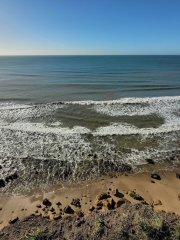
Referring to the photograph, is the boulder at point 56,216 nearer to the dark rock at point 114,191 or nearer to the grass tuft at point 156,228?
the dark rock at point 114,191

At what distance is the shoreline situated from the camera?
5.80 m

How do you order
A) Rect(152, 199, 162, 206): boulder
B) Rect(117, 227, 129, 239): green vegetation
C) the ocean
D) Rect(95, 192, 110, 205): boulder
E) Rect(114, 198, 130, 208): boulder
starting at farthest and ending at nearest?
1. the ocean
2. Rect(95, 192, 110, 205): boulder
3. Rect(152, 199, 162, 206): boulder
4. Rect(114, 198, 130, 208): boulder
5. Rect(117, 227, 129, 239): green vegetation

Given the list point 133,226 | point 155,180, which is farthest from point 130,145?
point 133,226

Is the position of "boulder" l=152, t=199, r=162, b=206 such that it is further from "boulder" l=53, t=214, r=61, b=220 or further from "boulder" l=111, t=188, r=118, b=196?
"boulder" l=53, t=214, r=61, b=220

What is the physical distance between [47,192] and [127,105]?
1317 centimetres

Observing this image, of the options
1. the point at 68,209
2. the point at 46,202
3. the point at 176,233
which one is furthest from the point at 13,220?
the point at 176,233

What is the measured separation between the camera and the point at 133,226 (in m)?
4.52

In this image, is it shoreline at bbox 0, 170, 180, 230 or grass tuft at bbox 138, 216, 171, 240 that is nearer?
grass tuft at bbox 138, 216, 171, 240

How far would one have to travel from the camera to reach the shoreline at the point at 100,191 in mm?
5798

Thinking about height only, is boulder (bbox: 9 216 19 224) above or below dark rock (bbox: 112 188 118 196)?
below

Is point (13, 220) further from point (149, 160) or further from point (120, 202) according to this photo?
point (149, 160)

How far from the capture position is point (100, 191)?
263 inches

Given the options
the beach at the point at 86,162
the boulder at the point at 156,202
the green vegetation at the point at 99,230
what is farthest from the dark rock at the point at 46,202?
the boulder at the point at 156,202

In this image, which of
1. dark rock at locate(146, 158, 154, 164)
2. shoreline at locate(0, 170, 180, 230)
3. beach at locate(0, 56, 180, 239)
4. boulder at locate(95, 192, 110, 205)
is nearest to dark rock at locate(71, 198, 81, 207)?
beach at locate(0, 56, 180, 239)
